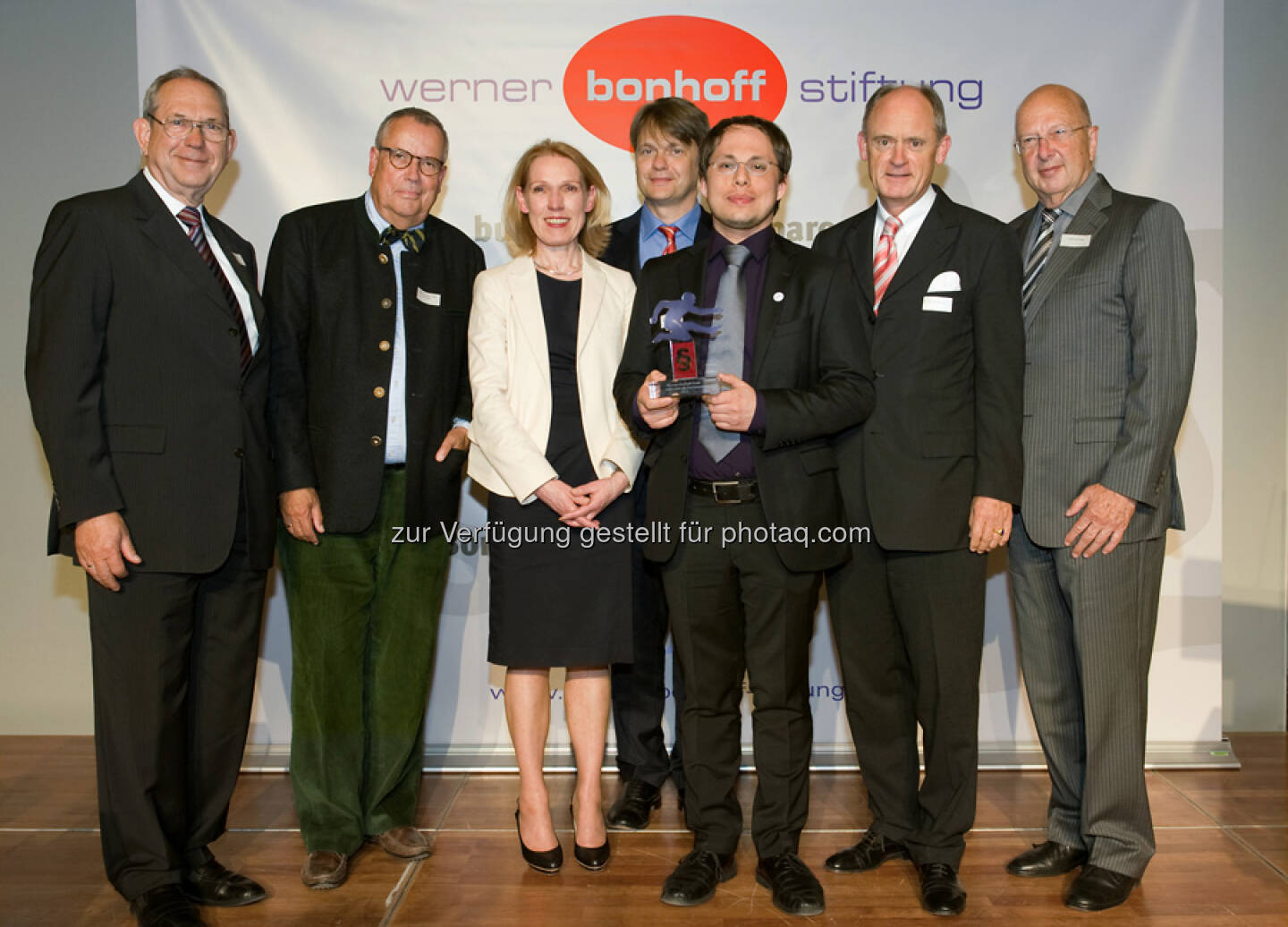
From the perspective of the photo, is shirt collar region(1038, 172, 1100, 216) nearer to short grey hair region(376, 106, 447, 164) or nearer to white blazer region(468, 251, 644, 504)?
white blazer region(468, 251, 644, 504)

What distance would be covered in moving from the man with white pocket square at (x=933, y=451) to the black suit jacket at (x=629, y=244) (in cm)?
66

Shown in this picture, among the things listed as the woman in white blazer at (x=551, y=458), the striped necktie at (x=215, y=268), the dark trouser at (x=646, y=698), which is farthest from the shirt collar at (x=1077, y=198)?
the striped necktie at (x=215, y=268)

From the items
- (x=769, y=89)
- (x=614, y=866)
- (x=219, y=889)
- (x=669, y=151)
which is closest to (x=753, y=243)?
(x=669, y=151)

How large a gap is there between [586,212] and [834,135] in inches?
51.5

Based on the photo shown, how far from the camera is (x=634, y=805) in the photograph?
10.6ft

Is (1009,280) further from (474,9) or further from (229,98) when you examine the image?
(229,98)

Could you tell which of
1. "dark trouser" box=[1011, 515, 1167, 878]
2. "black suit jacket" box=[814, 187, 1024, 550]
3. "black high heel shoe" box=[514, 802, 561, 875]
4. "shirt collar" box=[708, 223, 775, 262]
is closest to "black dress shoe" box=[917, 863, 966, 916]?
"dark trouser" box=[1011, 515, 1167, 878]

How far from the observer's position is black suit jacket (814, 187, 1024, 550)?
264 centimetres

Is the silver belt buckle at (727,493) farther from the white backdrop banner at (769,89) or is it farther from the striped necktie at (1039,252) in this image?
the white backdrop banner at (769,89)

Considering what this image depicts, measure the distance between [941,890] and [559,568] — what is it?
50.9 inches

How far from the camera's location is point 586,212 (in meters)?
2.92

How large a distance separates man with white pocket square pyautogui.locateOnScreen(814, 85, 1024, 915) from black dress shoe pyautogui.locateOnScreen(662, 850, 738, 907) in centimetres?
51

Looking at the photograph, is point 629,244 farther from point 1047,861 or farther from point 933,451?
point 1047,861

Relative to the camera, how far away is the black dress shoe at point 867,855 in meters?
2.83
